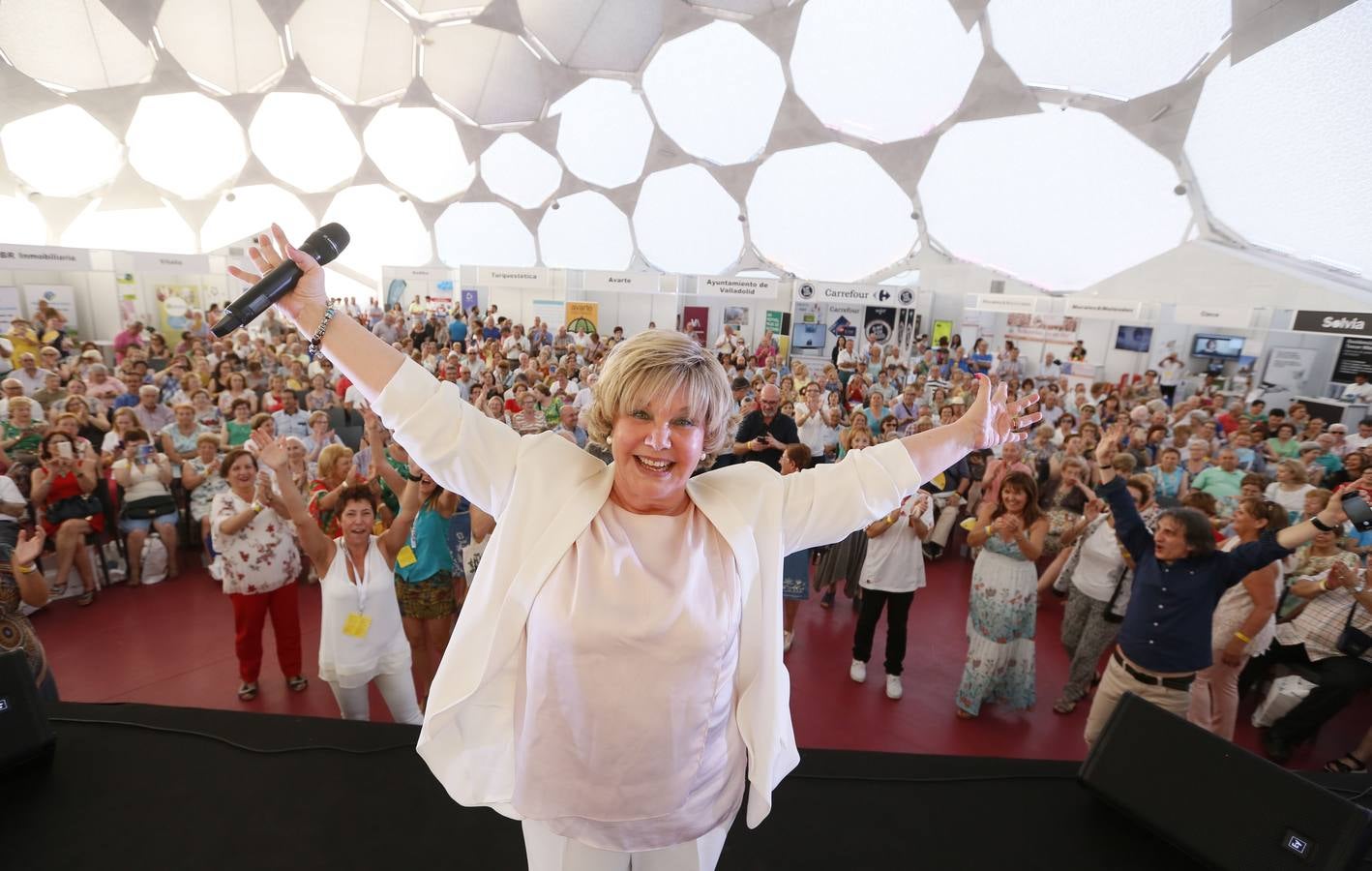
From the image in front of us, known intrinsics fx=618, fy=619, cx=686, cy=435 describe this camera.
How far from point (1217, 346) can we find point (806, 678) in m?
13.0

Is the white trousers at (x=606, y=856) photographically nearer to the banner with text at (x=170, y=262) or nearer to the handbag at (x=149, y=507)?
the handbag at (x=149, y=507)

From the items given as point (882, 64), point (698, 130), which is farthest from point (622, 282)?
point (882, 64)

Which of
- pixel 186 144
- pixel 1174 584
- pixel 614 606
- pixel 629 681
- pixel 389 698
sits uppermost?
pixel 186 144

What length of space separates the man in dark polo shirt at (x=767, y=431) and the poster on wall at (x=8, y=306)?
14907mm

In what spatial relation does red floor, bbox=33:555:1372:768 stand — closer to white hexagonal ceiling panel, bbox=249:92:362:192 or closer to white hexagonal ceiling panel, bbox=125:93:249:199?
white hexagonal ceiling panel, bbox=249:92:362:192

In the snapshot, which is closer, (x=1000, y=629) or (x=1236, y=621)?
(x=1236, y=621)

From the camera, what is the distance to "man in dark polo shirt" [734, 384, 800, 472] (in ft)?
20.9

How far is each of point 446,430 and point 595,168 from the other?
2160 cm

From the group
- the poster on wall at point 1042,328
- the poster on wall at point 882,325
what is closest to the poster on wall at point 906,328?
the poster on wall at point 882,325

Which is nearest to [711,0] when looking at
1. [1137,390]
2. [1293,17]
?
[1293,17]

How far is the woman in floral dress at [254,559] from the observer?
→ 3479 millimetres

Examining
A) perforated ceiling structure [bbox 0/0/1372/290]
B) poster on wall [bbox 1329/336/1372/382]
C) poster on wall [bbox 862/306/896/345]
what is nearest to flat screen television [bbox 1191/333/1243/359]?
poster on wall [bbox 1329/336/1372/382]

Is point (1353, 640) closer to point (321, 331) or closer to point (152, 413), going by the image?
point (321, 331)

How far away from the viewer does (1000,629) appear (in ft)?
12.4
